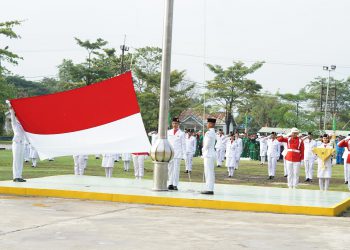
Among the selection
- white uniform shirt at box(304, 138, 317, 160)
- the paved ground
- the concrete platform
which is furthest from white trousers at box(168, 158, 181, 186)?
white uniform shirt at box(304, 138, 317, 160)

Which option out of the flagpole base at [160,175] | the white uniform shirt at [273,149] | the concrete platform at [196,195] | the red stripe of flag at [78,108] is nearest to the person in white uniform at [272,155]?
the white uniform shirt at [273,149]

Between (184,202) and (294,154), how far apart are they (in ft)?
18.4

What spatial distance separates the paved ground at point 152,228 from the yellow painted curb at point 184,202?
0.38 metres

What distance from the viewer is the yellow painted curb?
38.9 feet

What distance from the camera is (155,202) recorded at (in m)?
12.8

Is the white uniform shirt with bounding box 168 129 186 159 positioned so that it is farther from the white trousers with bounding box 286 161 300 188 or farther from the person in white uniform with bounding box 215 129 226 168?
the person in white uniform with bounding box 215 129 226 168

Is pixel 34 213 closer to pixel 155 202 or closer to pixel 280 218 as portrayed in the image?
pixel 155 202

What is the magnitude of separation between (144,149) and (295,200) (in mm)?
3788

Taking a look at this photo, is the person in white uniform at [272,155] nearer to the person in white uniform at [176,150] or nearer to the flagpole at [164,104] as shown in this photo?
the person in white uniform at [176,150]

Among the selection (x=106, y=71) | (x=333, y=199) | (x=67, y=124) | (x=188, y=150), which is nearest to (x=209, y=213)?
(x=333, y=199)

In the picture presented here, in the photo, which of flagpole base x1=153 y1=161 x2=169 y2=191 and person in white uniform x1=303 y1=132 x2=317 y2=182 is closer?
flagpole base x1=153 y1=161 x2=169 y2=191

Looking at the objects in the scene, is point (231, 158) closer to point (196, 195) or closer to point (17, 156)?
point (17, 156)

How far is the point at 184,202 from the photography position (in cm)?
1259

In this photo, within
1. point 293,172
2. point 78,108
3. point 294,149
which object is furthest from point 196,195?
point 293,172
